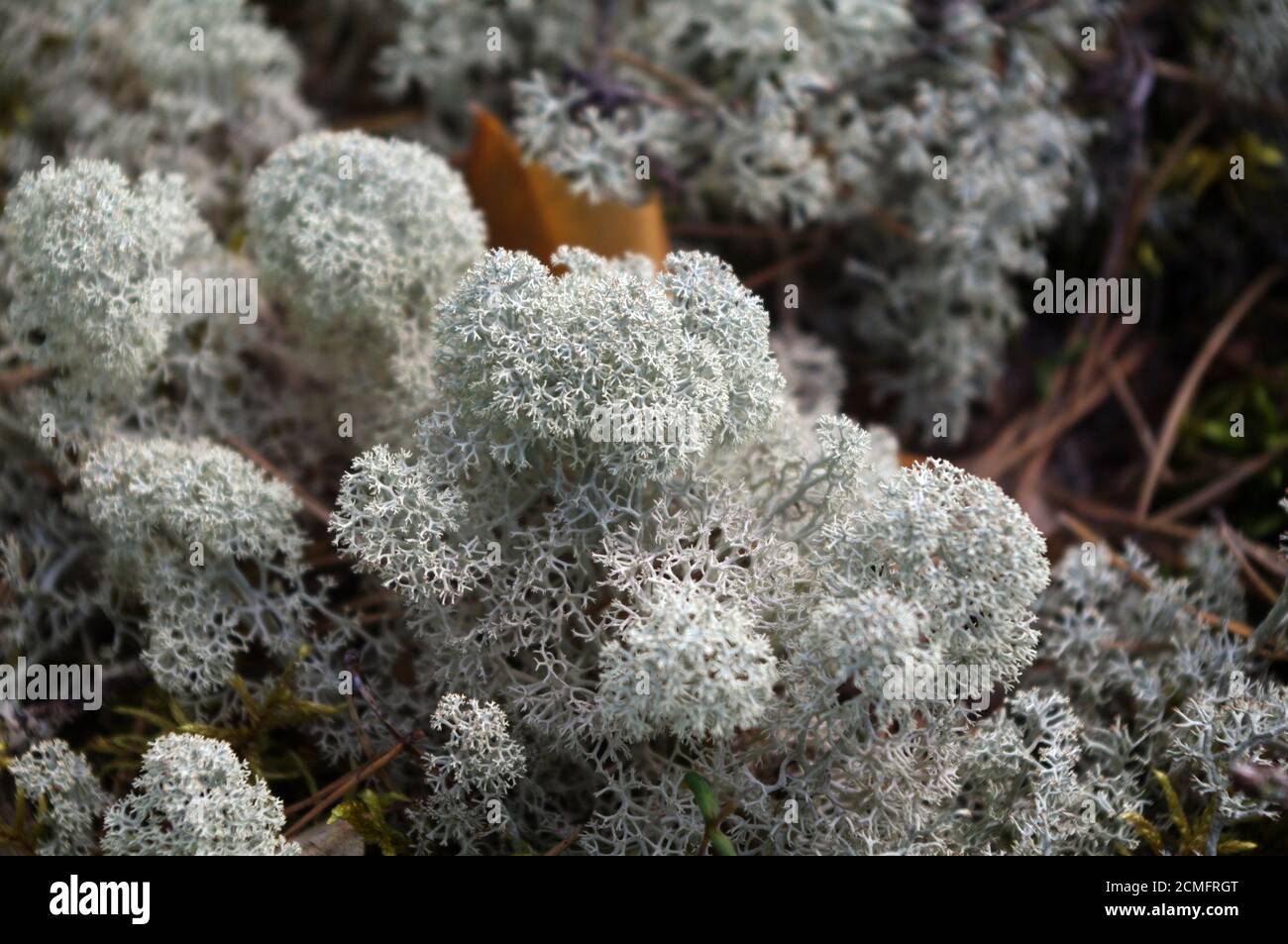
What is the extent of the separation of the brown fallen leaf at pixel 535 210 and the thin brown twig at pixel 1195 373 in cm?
104

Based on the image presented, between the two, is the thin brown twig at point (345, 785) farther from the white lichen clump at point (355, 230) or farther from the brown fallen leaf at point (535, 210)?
the brown fallen leaf at point (535, 210)

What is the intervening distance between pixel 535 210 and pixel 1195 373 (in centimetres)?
140

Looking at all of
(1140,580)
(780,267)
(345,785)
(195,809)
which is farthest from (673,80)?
(195,809)

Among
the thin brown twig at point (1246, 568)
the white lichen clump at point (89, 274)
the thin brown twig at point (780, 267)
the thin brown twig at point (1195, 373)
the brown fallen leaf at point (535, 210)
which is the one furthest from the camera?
the thin brown twig at point (780, 267)

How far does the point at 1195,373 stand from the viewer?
226 centimetres

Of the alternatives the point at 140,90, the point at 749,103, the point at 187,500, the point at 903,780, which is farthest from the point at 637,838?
the point at 140,90

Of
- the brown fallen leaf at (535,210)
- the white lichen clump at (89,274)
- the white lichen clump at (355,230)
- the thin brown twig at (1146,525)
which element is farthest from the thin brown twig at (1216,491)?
the white lichen clump at (89,274)

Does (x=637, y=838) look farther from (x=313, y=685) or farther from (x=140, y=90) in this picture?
(x=140, y=90)

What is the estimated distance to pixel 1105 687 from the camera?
Result: 1734 mm

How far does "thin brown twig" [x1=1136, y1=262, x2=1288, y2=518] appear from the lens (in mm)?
2119

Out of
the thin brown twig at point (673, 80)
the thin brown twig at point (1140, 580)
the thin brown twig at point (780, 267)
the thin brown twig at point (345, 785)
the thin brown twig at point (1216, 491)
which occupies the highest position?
the thin brown twig at point (673, 80)

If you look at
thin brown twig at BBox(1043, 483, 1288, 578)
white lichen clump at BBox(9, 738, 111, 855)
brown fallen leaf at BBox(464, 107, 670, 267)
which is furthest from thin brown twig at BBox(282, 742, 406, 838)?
thin brown twig at BBox(1043, 483, 1288, 578)

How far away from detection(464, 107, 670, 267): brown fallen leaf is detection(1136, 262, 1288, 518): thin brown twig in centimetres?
104

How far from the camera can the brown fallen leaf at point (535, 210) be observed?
2000 mm
